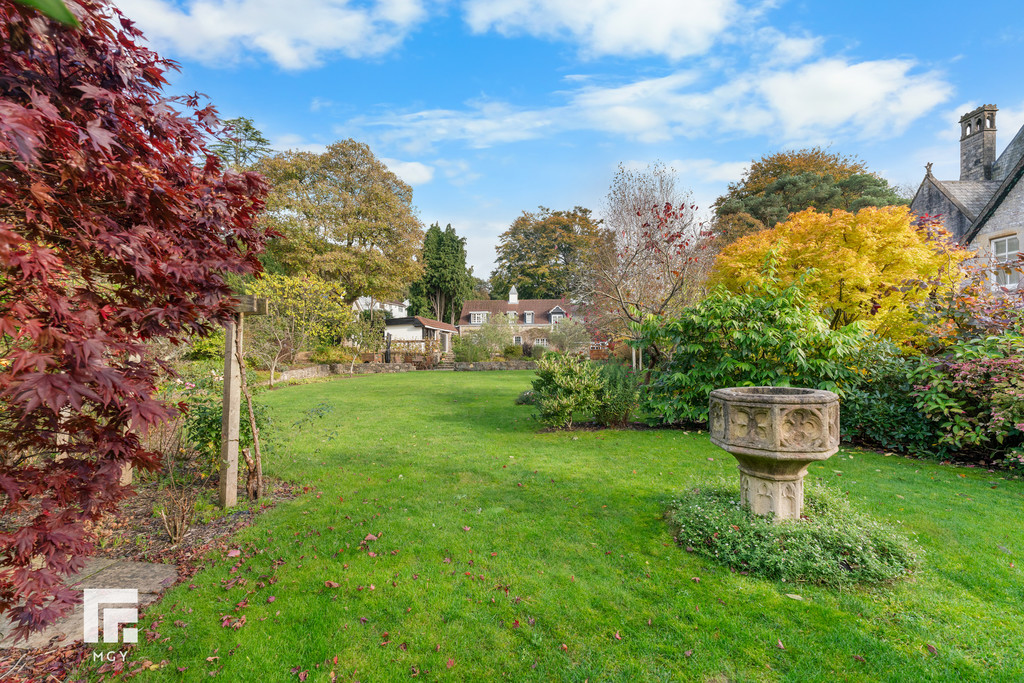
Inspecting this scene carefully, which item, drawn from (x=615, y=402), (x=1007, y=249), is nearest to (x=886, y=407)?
(x=615, y=402)

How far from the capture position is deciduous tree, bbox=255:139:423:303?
23.6 meters

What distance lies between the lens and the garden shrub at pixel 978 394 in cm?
566

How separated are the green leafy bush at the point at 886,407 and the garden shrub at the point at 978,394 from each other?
0.59 ft

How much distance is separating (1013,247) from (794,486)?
62.2 feet

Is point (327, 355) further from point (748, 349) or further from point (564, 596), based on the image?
point (564, 596)

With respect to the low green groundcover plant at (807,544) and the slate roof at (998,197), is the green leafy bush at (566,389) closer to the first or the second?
the low green groundcover plant at (807,544)

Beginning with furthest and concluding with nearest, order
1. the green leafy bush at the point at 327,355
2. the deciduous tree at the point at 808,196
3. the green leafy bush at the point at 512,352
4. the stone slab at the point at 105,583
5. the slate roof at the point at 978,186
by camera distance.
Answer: the green leafy bush at the point at 512,352
the deciduous tree at the point at 808,196
the green leafy bush at the point at 327,355
the slate roof at the point at 978,186
the stone slab at the point at 105,583

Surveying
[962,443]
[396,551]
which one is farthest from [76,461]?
[962,443]

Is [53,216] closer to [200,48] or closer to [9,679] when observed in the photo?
[9,679]

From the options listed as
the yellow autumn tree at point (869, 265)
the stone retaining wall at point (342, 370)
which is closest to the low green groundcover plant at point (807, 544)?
the yellow autumn tree at point (869, 265)

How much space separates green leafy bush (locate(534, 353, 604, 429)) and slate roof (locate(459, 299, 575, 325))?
30.5 meters

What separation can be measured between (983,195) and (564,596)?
88.8 feet

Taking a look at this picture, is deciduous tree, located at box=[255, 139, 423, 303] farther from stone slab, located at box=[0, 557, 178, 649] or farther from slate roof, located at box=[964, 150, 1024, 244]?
slate roof, located at box=[964, 150, 1024, 244]

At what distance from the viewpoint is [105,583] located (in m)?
3.18
